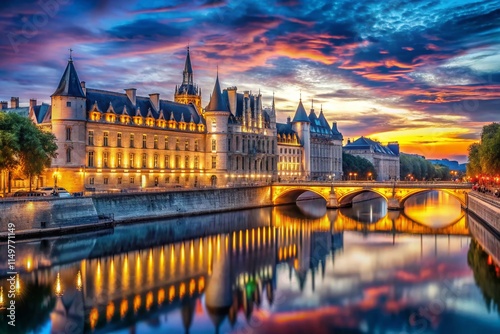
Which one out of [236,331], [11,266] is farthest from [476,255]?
[11,266]

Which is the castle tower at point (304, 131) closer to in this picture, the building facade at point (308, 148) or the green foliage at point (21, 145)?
the building facade at point (308, 148)

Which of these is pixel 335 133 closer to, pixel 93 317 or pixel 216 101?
pixel 216 101

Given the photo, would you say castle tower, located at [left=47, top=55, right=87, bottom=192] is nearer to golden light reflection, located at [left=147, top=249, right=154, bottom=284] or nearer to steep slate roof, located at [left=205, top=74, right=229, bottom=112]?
steep slate roof, located at [left=205, top=74, right=229, bottom=112]

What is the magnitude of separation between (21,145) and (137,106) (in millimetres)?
27232

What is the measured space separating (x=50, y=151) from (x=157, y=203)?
44.7 ft

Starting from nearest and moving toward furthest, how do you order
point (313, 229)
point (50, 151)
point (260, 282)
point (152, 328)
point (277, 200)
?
1. point (152, 328)
2. point (260, 282)
3. point (50, 151)
4. point (313, 229)
5. point (277, 200)

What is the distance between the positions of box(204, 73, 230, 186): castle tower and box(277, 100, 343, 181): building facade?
25.8 m

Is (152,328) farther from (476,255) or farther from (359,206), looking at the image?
(359,206)

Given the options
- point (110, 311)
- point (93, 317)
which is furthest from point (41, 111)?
point (93, 317)

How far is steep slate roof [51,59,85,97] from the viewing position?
205ft

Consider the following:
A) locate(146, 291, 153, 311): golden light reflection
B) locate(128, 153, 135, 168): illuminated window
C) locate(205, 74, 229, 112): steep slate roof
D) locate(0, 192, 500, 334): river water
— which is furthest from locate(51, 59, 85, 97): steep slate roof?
locate(146, 291, 153, 311): golden light reflection

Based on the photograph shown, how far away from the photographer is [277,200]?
87125mm

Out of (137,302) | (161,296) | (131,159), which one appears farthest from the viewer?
(131,159)

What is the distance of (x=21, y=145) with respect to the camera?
159 feet
